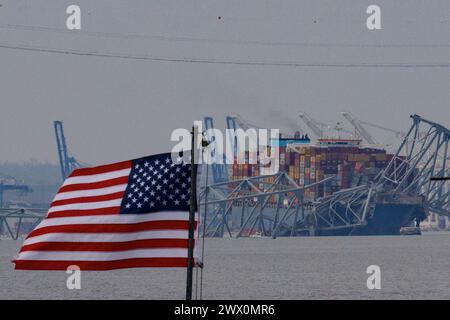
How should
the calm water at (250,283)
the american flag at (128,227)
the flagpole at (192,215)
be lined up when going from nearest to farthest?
the flagpole at (192,215), the american flag at (128,227), the calm water at (250,283)

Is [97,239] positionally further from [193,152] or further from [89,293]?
[89,293]

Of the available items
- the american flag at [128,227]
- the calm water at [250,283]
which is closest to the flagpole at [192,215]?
the american flag at [128,227]

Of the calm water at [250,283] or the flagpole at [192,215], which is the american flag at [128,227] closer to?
the flagpole at [192,215]

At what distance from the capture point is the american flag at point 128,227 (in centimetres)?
2414

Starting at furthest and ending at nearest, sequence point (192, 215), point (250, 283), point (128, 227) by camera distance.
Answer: point (250, 283), point (128, 227), point (192, 215)

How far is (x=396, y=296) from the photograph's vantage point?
9162 cm

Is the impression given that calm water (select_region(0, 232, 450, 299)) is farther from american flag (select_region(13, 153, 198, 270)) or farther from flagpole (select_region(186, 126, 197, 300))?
flagpole (select_region(186, 126, 197, 300))

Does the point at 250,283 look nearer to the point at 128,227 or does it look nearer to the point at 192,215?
the point at 128,227

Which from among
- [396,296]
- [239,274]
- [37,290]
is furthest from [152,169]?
[239,274]

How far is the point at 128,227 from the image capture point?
79.8ft

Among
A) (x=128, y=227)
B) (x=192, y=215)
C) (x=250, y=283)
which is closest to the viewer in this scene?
(x=192, y=215)

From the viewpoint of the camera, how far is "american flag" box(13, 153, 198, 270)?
2414 centimetres

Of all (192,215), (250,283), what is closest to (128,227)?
(192,215)
